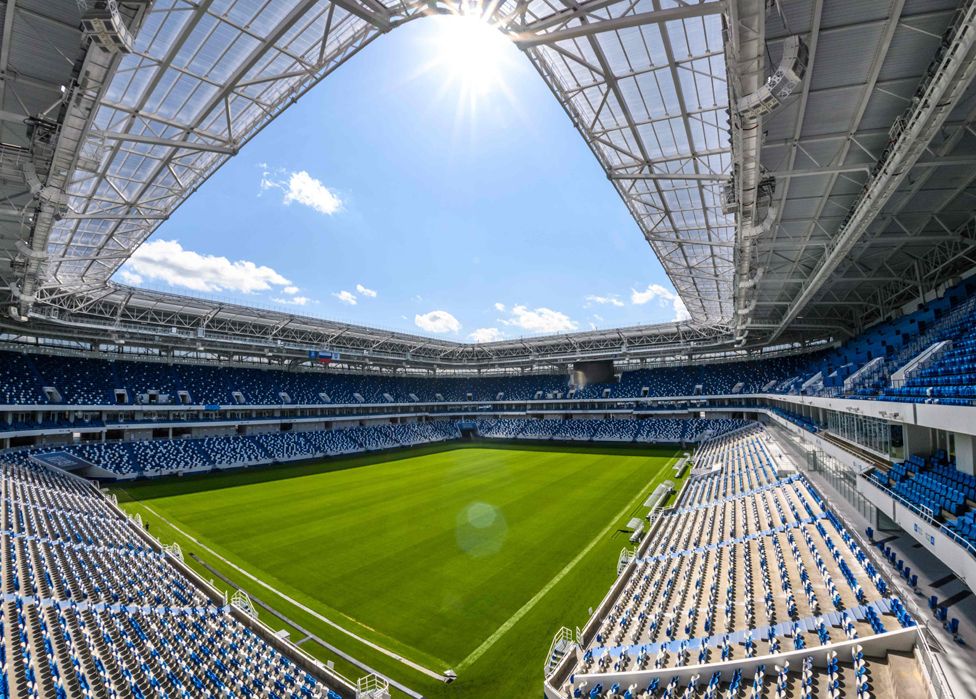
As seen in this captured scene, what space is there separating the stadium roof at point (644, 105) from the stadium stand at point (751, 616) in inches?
346

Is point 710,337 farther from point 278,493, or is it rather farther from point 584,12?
point 584,12

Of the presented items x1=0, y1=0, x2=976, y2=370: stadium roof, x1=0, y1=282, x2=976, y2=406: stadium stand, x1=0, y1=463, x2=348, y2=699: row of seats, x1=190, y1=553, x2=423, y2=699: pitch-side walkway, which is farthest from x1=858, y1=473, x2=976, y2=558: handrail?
x1=0, y1=463, x2=348, y2=699: row of seats

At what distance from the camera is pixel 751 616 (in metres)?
10.6

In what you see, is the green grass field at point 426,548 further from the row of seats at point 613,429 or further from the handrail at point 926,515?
the row of seats at point 613,429

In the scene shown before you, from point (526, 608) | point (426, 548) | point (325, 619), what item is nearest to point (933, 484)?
point (526, 608)

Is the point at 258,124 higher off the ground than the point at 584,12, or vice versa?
the point at 258,124

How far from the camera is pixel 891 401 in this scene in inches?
508

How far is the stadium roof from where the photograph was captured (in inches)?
331

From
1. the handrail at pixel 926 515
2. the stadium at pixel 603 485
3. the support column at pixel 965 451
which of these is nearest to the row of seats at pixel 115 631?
the stadium at pixel 603 485

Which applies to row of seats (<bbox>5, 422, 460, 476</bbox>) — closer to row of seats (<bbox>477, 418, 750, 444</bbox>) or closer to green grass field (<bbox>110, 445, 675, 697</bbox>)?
green grass field (<bbox>110, 445, 675, 697</bbox>)

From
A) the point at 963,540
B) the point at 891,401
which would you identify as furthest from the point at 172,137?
the point at 891,401

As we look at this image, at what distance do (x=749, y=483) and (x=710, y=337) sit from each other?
86.2 ft

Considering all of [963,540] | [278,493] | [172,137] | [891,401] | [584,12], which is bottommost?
[278,493]

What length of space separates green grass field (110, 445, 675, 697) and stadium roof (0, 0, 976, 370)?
12297 millimetres
